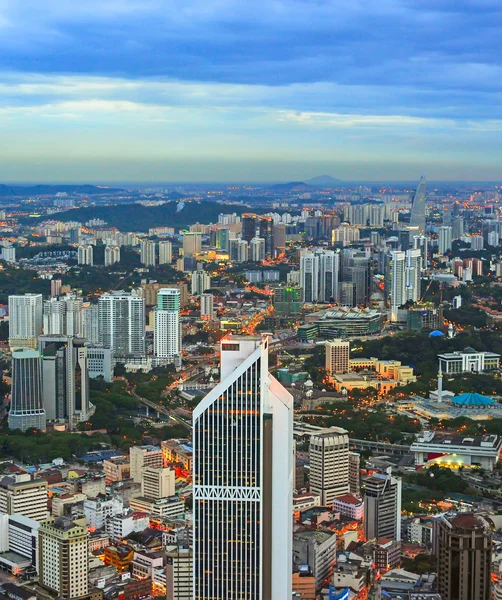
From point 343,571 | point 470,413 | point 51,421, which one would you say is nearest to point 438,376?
point 470,413

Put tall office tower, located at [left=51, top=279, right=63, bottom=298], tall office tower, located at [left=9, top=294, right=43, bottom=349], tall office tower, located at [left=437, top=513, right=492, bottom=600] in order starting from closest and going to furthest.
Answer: tall office tower, located at [left=437, top=513, right=492, bottom=600]
tall office tower, located at [left=9, top=294, right=43, bottom=349]
tall office tower, located at [left=51, top=279, right=63, bottom=298]

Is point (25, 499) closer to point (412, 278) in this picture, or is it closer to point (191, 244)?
point (412, 278)

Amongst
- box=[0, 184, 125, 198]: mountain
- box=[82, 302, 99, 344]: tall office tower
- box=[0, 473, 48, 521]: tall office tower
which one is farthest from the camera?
box=[0, 184, 125, 198]: mountain

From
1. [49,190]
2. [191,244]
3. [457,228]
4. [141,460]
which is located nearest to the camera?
[141,460]

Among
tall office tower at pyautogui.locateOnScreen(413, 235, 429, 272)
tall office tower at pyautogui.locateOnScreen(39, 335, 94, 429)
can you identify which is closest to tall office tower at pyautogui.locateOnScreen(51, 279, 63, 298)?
tall office tower at pyautogui.locateOnScreen(413, 235, 429, 272)

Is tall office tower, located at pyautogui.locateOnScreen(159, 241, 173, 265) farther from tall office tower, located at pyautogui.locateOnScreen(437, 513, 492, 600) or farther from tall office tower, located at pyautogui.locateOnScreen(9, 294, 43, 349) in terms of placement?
tall office tower, located at pyautogui.locateOnScreen(437, 513, 492, 600)

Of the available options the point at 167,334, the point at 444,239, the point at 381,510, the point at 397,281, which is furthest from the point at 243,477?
the point at 444,239

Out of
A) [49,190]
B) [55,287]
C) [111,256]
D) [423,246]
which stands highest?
[49,190]

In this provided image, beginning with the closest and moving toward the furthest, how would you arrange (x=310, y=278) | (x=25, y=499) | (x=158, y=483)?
(x=25, y=499) < (x=158, y=483) < (x=310, y=278)
